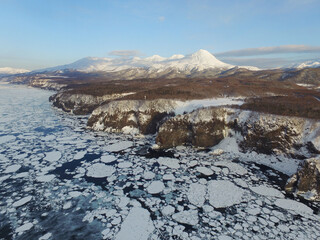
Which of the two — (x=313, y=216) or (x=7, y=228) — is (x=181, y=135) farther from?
(x=7, y=228)

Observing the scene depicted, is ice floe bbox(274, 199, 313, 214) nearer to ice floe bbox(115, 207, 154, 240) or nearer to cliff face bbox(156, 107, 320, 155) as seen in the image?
cliff face bbox(156, 107, 320, 155)

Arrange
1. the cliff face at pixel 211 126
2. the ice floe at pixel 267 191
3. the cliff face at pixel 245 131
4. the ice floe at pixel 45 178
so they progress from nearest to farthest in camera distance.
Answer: the ice floe at pixel 267 191 → the ice floe at pixel 45 178 → the cliff face at pixel 245 131 → the cliff face at pixel 211 126

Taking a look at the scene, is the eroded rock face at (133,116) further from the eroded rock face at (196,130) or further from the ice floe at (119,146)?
the ice floe at (119,146)

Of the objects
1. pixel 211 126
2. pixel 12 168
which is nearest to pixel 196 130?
pixel 211 126

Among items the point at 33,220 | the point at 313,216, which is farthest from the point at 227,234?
the point at 33,220

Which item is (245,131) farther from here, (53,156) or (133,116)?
(53,156)

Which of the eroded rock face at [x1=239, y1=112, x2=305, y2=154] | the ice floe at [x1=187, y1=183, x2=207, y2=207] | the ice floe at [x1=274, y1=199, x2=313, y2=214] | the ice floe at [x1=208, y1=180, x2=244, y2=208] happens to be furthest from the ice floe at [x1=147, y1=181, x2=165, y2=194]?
the eroded rock face at [x1=239, y1=112, x2=305, y2=154]

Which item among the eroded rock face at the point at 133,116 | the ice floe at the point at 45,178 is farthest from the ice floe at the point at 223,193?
the eroded rock face at the point at 133,116
